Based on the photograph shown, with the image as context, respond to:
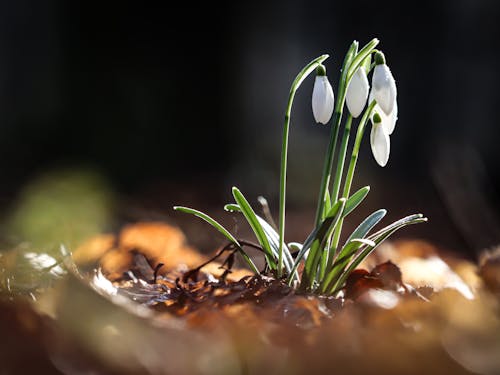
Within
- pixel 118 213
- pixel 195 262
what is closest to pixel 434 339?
pixel 195 262

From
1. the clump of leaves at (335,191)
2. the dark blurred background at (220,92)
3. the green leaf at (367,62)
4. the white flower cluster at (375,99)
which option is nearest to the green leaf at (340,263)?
the clump of leaves at (335,191)

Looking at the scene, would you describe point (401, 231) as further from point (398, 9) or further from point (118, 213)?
point (398, 9)

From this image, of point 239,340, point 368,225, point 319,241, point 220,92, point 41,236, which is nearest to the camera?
point 239,340

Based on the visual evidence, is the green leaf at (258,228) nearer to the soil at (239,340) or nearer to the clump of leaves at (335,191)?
the clump of leaves at (335,191)

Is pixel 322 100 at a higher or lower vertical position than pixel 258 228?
higher

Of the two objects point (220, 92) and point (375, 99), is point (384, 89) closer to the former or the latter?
point (375, 99)

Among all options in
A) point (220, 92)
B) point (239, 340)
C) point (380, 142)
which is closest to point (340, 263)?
point (380, 142)

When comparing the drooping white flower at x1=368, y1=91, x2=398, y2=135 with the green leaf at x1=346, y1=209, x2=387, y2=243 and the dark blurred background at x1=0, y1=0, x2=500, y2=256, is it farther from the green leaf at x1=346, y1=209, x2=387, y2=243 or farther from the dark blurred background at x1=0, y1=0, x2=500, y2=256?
the dark blurred background at x1=0, y1=0, x2=500, y2=256
